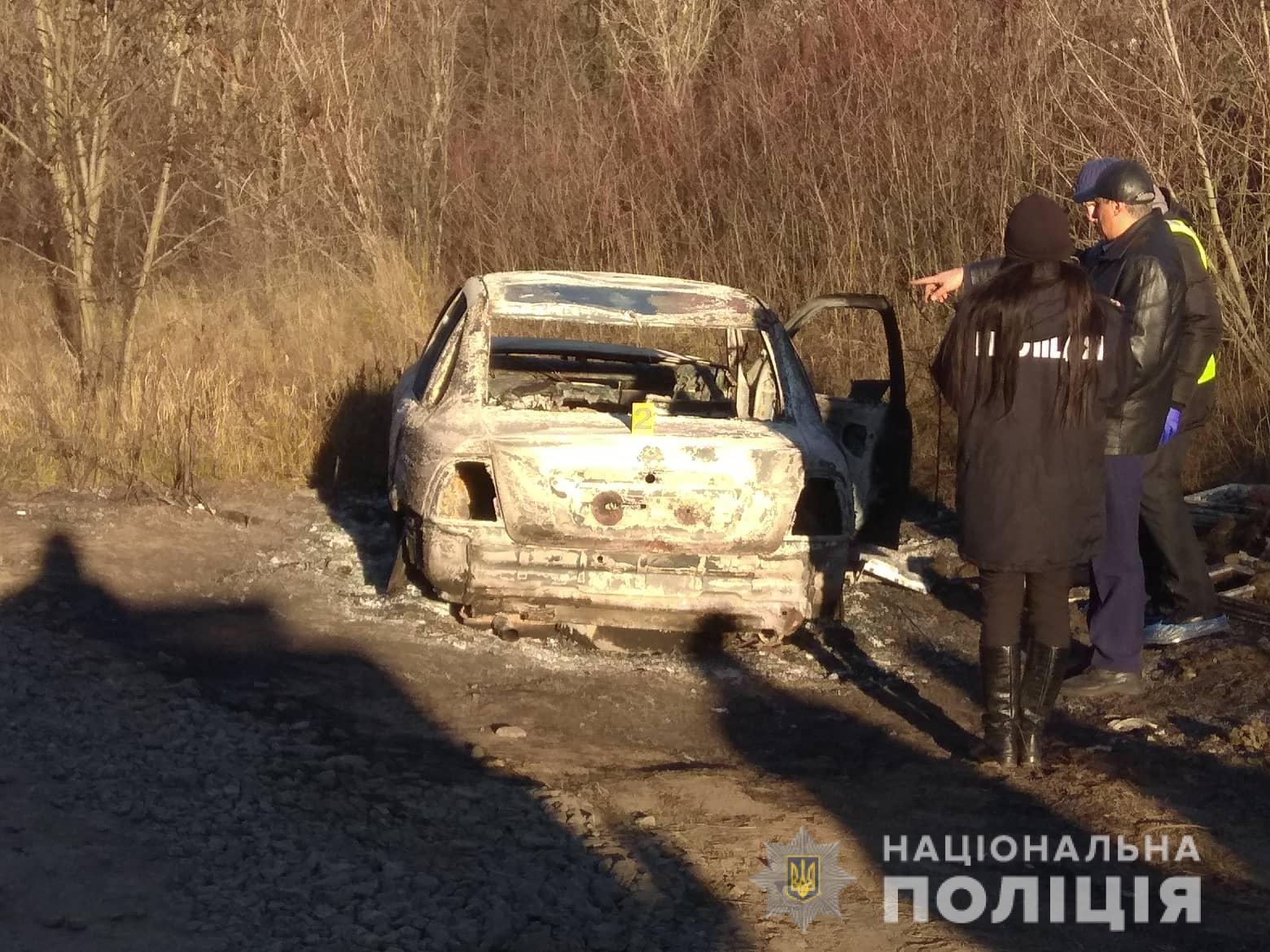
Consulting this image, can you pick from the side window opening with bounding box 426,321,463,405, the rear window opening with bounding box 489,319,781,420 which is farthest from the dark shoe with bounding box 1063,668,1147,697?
the side window opening with bounding box 426,321,463,405

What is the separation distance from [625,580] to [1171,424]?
2.22m

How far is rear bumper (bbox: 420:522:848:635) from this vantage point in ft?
20.1

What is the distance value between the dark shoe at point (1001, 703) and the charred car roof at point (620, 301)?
85.8 inches

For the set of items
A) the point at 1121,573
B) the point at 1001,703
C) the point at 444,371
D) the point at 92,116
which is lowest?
the point at 1001,703

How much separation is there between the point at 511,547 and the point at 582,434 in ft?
1.71

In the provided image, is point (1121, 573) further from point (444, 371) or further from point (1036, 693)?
point (444, 371)

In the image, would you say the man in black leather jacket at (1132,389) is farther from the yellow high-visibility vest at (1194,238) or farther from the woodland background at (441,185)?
the woodland background at (441,185)

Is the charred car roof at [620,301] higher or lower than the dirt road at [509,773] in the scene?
higher

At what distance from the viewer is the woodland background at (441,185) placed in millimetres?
9531

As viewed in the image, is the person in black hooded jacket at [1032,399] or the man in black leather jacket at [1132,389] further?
the man in black leather jacket at [1132,389]
